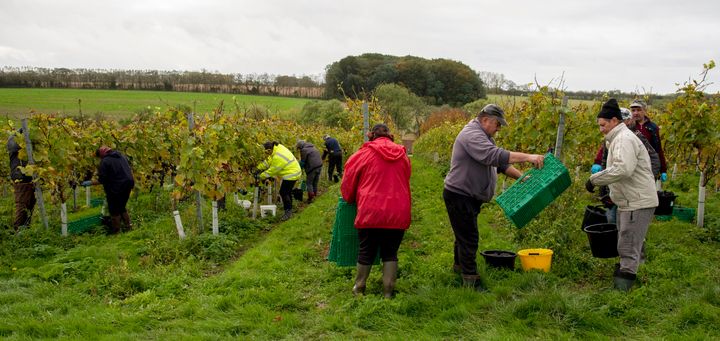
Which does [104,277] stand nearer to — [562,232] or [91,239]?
[91,239]

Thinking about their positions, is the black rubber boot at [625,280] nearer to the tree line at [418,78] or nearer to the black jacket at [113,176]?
the black jacket at [113,176]

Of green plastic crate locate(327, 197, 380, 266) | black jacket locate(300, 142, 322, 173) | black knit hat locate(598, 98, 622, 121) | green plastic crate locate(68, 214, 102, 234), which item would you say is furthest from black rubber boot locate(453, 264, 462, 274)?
green plastic crate locate(68, 214, 102, 234)

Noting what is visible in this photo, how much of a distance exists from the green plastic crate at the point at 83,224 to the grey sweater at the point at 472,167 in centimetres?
650

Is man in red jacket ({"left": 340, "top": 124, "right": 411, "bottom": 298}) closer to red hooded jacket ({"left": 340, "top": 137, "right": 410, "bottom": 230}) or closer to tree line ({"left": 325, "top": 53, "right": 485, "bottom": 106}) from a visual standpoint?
red hooded jacket ({"left": 340, "top": 137, "right": 410, "bottom": 230})

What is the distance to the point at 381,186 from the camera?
468 cm

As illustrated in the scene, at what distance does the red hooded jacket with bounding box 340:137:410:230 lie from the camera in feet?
15.2

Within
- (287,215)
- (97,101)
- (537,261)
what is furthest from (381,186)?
(97,101)

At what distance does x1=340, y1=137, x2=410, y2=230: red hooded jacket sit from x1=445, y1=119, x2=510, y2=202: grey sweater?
1.64 ft

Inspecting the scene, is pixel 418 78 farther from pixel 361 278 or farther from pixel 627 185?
pixel 361 278

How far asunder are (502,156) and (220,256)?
14.2 feet

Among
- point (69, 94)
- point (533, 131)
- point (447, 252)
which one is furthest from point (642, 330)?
point (69, 94)

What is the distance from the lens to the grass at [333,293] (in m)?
4.26

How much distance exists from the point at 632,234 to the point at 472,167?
1.63 m

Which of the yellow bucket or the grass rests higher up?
the yellow bucket
